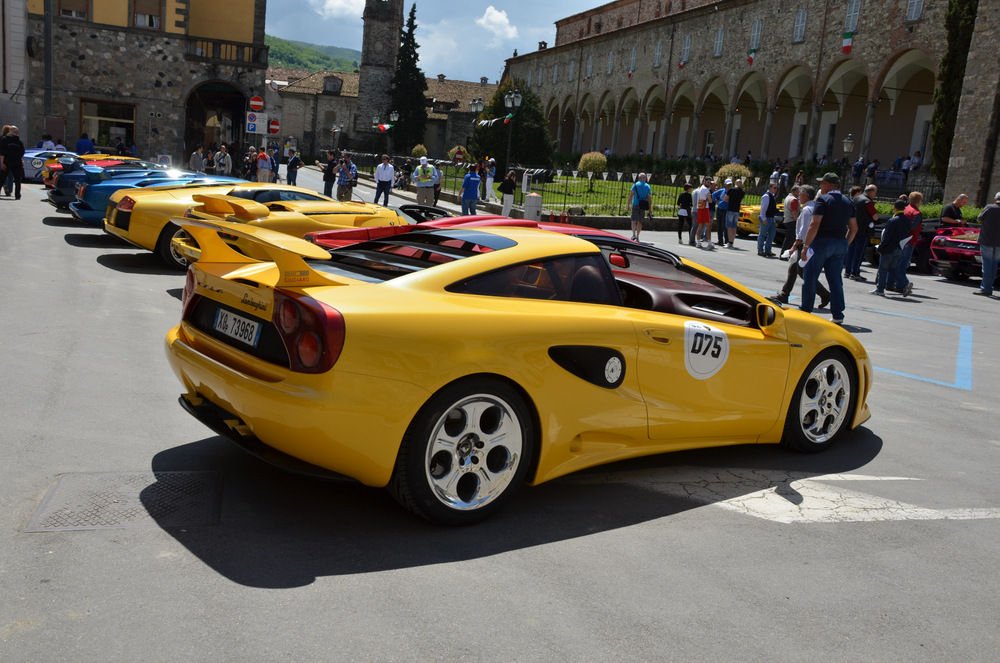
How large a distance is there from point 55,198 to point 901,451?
53.3 feet

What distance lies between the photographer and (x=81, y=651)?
9.25 ft

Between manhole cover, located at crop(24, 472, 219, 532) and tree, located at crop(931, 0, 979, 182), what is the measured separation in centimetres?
3433

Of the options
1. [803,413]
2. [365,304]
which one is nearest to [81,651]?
[365,304]

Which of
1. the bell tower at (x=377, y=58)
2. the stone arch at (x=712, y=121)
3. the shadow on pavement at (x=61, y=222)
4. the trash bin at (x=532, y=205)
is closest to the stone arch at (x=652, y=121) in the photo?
the stone arch at (x=712, y=121)

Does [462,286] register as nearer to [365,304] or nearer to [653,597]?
[365,304]

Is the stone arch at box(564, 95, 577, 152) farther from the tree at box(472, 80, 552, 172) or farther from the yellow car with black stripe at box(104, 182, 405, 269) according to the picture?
the yellow car with black stripe at box(104, 182, 405, 269)

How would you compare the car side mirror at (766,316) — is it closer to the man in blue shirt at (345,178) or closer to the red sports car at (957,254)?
the red sports car at (957,254)

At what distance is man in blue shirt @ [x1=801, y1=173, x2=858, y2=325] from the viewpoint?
10.9m

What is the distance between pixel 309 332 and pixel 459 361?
63cm

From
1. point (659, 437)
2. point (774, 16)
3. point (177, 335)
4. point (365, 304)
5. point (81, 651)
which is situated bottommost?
A: point (81, 651)

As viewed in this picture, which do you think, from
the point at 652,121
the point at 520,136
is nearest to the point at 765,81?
the point at 520,136

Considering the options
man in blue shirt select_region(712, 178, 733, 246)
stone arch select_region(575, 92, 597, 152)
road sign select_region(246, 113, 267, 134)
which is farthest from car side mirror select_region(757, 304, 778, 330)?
stone arch select_region(575, 92, 597, 152)

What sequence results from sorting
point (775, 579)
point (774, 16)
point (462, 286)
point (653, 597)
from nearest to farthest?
point (653, 597)
point (775, 579)
point (462, 286)
point (774, 16)

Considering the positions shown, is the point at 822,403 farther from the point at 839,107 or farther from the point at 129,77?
the point at 839,107
